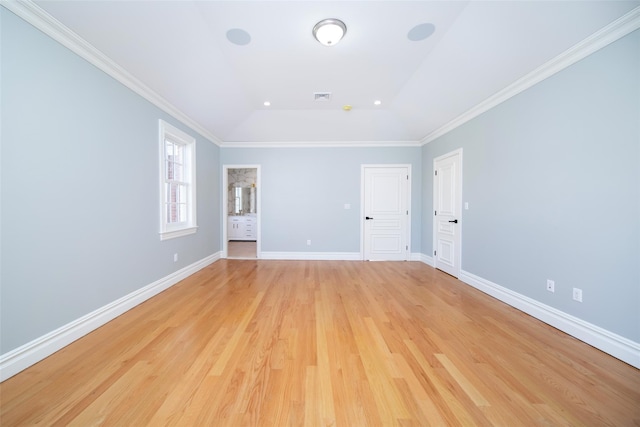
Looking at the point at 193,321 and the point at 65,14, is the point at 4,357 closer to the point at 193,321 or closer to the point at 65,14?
the point at 193,321

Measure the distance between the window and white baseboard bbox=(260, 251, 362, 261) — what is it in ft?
5.59

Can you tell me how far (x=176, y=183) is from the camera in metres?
3.57

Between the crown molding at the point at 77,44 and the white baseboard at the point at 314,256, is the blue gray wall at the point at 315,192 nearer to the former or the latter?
the white baseboard at the point at 314,256

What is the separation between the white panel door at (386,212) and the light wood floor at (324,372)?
2.34 metres

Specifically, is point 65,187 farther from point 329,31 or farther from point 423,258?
point 423,258

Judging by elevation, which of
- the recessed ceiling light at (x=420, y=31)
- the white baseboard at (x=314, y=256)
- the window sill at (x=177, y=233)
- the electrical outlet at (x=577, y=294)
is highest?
the recessed ceiling light at (x=420, y=31)

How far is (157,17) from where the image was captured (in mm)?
2041

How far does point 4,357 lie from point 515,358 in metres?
3.51

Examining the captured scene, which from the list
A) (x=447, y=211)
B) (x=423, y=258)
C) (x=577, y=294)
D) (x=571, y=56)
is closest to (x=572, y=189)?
(x=577, y=294)

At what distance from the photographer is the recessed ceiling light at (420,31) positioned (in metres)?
2.27

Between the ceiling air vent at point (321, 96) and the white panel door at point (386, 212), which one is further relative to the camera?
the white panel door at point (386, 212)

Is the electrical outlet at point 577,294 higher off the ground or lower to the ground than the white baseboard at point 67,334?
higher

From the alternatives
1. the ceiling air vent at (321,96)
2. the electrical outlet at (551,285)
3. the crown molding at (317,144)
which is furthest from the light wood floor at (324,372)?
the crown molding at (317,144)

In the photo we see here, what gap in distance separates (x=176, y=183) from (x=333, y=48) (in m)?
2.95
